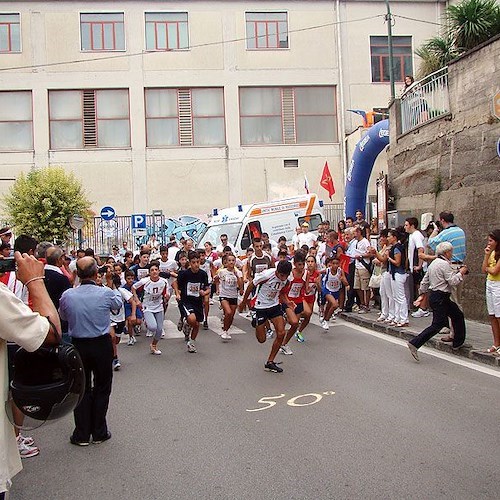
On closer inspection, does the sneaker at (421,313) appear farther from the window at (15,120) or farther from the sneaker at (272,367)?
the window at (15,120)

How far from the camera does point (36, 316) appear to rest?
3.31 metres

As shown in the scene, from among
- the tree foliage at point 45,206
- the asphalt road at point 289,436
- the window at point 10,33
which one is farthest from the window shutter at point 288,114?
the asphalt road at point 289,436

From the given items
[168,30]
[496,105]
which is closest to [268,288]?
[496,105]

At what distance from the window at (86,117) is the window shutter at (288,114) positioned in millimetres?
8004

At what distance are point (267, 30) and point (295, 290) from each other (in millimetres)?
26925

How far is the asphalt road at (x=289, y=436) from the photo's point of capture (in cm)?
503

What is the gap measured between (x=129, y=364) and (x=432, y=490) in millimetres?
6502

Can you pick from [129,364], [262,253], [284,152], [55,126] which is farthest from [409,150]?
[55,126]

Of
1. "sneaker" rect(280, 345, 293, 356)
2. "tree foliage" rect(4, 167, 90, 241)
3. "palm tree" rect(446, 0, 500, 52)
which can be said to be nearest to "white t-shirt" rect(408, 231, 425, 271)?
"sneaker" rect(280, 345, 293, 356)

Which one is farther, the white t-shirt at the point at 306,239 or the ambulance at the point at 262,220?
the ambulance at the point at 262,220

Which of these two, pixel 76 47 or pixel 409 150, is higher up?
pixel 76 47

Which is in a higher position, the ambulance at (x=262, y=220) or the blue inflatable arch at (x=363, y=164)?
the blue inflatable arch at (x=363, y=164)

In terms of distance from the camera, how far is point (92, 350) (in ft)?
21.2

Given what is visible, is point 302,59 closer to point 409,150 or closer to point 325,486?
point 409,150
